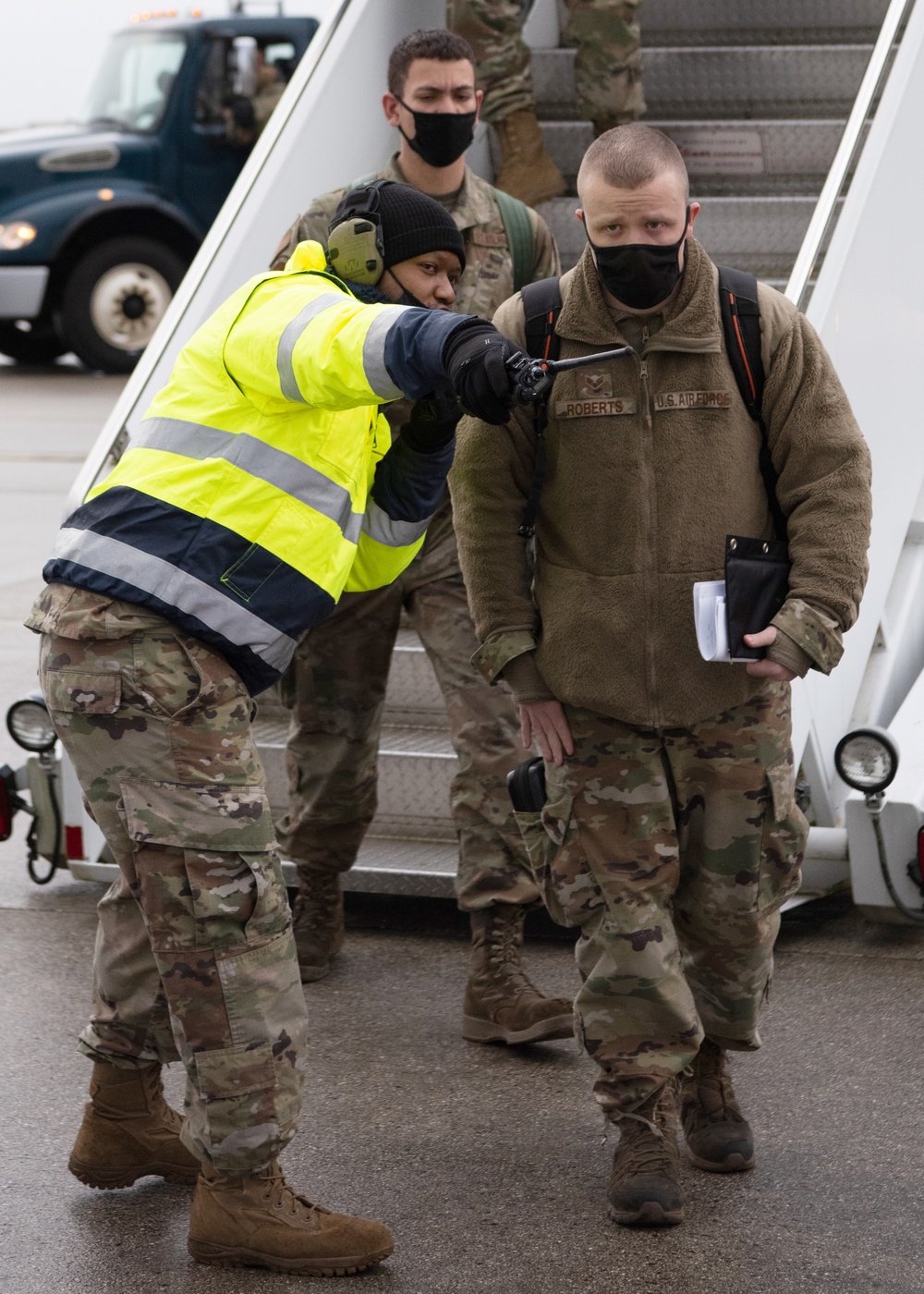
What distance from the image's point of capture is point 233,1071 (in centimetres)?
305

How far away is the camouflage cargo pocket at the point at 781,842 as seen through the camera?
3.31 meters

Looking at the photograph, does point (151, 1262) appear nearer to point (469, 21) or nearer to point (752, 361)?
point (752, 361)

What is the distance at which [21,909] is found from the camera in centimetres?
515

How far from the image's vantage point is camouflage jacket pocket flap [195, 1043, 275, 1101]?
3055 millimetres

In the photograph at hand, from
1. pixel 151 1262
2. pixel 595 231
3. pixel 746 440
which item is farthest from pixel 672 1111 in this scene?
pixel 595 231

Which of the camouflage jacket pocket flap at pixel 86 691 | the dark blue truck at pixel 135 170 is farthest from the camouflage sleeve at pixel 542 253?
the dark blue truck at pixel 135 170

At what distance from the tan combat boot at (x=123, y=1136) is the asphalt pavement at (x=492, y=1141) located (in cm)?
7

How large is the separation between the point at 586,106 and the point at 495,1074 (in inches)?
152

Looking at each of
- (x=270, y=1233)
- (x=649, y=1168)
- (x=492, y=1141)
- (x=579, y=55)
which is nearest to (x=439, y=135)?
(x=579, y=55)

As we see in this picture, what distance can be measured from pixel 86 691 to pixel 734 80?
4.93 metres

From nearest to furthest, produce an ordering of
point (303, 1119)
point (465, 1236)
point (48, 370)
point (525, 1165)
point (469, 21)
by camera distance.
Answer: point (465, 1236), point (525, 1165), point (303, 1119), point (469, 21), point (48, 370)

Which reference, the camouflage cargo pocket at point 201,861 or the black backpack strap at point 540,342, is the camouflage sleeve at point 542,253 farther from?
the camouflage cargo pocket at point 201,861

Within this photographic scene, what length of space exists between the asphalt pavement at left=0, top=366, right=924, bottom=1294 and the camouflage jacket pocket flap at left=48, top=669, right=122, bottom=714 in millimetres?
1047

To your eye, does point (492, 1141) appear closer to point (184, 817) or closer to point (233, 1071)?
point (233, 1071)
